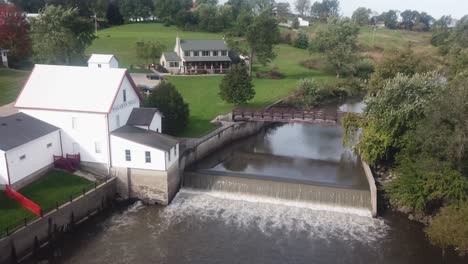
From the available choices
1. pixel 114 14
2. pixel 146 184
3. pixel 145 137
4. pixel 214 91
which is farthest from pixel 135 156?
pixel 114 14

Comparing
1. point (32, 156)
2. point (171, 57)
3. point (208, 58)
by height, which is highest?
point (171, 57)

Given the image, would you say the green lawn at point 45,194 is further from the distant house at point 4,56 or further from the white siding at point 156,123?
the distant house at point 4,56

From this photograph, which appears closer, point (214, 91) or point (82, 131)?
point (82, 131)

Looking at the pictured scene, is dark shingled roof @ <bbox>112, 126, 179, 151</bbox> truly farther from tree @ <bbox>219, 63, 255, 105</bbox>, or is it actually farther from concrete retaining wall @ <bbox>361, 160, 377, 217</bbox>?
tree @ <bbox>219, 63, 255, 105</bbox>

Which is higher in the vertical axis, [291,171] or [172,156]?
[172,156]

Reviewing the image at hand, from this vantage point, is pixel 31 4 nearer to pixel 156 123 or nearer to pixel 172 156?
pixel 156 123

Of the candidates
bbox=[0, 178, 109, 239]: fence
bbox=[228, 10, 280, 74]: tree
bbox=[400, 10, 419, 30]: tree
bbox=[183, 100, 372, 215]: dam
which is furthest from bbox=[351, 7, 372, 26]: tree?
bbox=[0, 178, 109, 239]: fence
